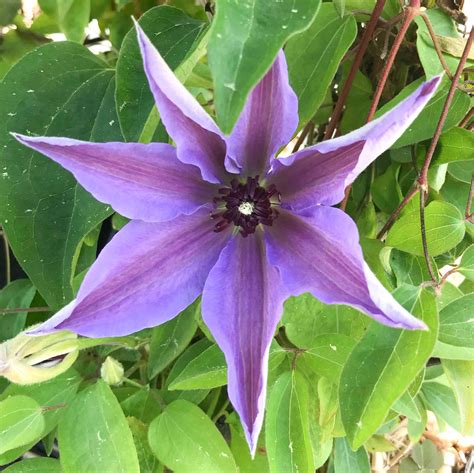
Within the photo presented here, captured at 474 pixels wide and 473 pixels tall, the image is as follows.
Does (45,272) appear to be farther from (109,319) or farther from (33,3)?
(33,3)

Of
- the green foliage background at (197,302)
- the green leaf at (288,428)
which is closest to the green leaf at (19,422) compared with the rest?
the green foliage background at (197,302)

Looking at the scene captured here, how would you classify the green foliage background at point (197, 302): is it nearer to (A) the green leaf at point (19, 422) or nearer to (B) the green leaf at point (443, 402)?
(A) the green leaf at point (19, 422)

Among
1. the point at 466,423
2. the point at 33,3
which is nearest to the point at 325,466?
the point at 466,423

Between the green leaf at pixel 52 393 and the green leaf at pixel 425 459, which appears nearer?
the green leaf at pixel 52 393

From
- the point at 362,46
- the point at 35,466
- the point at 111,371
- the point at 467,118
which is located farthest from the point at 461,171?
the point at 35,466

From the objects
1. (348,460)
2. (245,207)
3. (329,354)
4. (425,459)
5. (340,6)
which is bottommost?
(425,459)

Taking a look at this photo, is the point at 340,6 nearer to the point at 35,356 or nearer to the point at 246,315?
the point at 246,315
